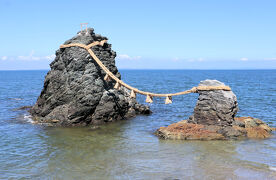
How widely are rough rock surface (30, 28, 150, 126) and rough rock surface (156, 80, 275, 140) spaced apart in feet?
17.7

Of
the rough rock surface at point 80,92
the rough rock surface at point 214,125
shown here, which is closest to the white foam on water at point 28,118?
the rough rock surface at point 80,92

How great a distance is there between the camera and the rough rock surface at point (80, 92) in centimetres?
1961

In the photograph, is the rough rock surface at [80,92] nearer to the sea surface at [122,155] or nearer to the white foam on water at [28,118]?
the white foam on water at [28,118]

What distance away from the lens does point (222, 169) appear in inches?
447

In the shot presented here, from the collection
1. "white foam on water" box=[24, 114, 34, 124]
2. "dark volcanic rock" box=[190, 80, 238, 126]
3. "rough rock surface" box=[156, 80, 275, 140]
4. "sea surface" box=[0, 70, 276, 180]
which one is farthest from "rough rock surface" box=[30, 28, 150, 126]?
"dark volcanic rock" box=[190, 80, 238, 126]

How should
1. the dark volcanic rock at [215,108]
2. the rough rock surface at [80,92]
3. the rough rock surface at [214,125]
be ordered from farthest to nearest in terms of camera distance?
the rough rock surface at [80,92]
the dark volcanic rock at [215,108]
the rough rock surface at [214,125]

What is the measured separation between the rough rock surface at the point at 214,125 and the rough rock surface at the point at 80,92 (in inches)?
212

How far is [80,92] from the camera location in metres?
19.7

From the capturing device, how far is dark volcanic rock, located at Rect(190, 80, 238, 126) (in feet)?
54.4

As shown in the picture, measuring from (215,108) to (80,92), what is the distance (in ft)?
30.4

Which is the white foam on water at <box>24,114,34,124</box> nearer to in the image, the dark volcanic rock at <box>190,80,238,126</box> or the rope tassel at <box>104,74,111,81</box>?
the rope tassel at <box>104,74,111,81</box>

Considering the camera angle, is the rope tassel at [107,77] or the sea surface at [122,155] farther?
the rope tassel at [107,77]

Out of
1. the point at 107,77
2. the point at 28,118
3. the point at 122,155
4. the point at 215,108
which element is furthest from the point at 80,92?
the point at 215,108

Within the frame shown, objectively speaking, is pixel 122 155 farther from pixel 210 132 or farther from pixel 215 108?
pixel 215 108
